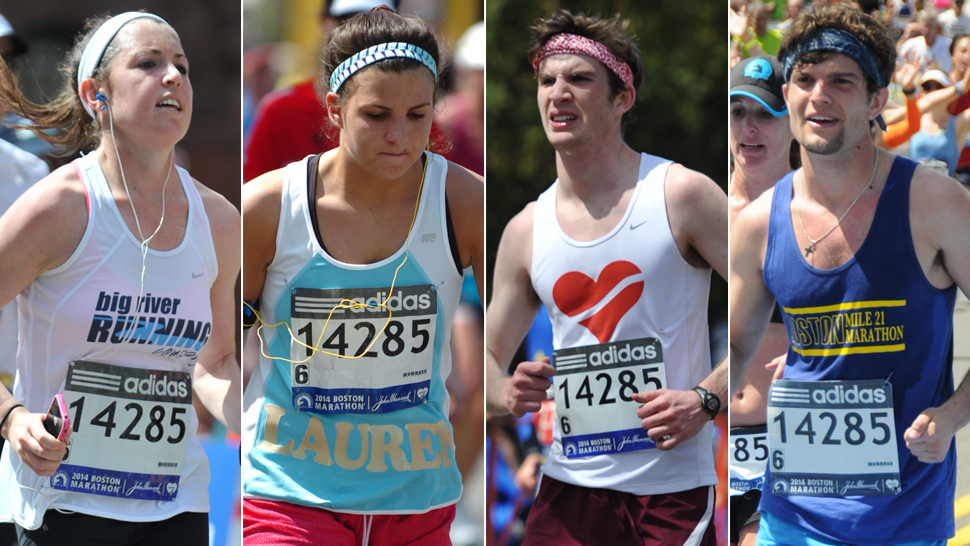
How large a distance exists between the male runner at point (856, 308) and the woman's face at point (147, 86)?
197 cm

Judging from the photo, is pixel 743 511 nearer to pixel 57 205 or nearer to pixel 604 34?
pixel 604 34

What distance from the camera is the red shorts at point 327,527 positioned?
3.47 m

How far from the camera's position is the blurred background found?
3.70 m

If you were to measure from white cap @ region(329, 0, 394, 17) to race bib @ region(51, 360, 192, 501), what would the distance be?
1296 mm

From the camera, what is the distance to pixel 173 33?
368 centimetres

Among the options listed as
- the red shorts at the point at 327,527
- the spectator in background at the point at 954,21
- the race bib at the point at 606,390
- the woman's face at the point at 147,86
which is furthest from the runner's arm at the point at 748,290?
the woman's face at the point at 147,86

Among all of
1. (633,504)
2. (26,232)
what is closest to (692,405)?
(633,504)

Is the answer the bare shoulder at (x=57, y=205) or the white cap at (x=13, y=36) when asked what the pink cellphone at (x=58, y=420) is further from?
the white cap at (x=13, y=36)

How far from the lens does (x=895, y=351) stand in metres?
3.61

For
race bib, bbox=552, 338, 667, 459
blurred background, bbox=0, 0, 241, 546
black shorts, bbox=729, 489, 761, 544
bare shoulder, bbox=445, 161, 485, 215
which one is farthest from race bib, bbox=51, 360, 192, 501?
black shorts, bbox=729, 489, 761, 544

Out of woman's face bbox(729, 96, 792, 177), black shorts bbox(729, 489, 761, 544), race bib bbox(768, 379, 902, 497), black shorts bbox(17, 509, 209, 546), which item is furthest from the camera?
black shorts bbox(729, 489, 761, 544)

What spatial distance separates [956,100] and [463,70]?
169cm

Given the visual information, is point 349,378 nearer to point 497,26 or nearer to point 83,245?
point 83,245

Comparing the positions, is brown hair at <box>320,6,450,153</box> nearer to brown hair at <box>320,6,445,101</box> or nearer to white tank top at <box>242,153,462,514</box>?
brown hair at <box>320,6,445,101</box>
